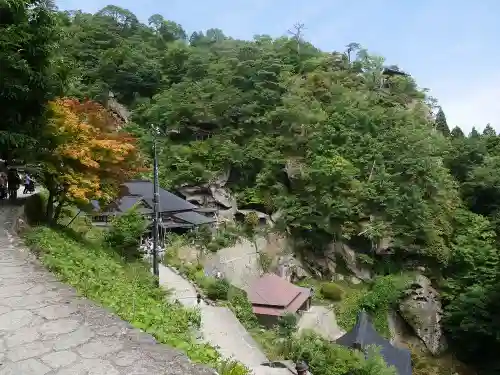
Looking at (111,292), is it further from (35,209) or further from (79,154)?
(35,209)

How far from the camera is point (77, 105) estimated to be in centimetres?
1085

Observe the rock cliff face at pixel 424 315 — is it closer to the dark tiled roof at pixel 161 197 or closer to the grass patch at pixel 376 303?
the grass patch at pixel 376 303

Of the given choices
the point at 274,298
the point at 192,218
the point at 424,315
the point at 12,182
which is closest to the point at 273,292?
the point at 274,298

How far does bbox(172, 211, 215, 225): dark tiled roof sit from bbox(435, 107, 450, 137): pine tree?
24.7m

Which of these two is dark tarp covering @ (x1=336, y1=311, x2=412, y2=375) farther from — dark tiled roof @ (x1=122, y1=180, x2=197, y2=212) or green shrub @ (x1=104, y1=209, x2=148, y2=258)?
dark tiled roof @ (x1=122, y1=180, x2=197, y2=212)

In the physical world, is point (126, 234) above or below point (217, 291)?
above

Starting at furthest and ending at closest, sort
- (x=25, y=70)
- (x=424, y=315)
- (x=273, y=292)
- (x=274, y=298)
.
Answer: (x=424, y=315), (x=273, y=292), (x=274, y=298), (x=25, y=70)

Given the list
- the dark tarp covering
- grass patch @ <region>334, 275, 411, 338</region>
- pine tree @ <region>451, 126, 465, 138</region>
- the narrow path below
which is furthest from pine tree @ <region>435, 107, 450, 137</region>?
the narrow path below

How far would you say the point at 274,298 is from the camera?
20859 mm

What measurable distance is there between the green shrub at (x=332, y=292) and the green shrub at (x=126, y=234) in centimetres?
1291

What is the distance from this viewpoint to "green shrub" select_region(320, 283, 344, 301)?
77.6ft

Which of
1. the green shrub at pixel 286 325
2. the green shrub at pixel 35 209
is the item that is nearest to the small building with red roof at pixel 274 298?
the green shrub at pixel 286 325

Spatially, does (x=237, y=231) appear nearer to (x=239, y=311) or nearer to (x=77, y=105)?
(x=239, y=311)

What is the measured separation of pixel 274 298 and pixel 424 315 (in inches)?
347
